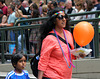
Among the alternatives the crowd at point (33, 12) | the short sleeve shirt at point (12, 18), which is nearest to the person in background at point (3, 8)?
the crowd at point (33, 12)

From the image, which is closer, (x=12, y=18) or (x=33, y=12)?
(x=33, y=12)

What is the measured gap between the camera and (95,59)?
7.17m

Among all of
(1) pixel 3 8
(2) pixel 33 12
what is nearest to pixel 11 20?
(2) pixel 33 12

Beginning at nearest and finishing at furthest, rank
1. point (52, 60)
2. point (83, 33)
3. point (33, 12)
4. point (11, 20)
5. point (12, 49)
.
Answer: point (52, 60) → point (83, 33) → point (12, 49) → point (33, 12) → point (11, 20)

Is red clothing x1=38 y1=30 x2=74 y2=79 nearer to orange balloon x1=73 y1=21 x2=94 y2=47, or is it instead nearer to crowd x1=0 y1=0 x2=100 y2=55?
orange balloon x1=73 y1=21 x2=94 y2=47

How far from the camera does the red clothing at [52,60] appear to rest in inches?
159

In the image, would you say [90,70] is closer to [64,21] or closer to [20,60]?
[20,60]

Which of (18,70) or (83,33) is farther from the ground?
(83,33)

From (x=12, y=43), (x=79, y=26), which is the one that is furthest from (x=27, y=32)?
(x=79, y=26)

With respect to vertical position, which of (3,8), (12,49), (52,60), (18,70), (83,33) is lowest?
(12,49)

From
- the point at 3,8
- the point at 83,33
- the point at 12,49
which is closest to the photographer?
the point at 83,33

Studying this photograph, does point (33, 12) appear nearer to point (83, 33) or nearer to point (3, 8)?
point (3, 8)

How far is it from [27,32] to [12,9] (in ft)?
7.74

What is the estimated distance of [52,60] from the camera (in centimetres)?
406
